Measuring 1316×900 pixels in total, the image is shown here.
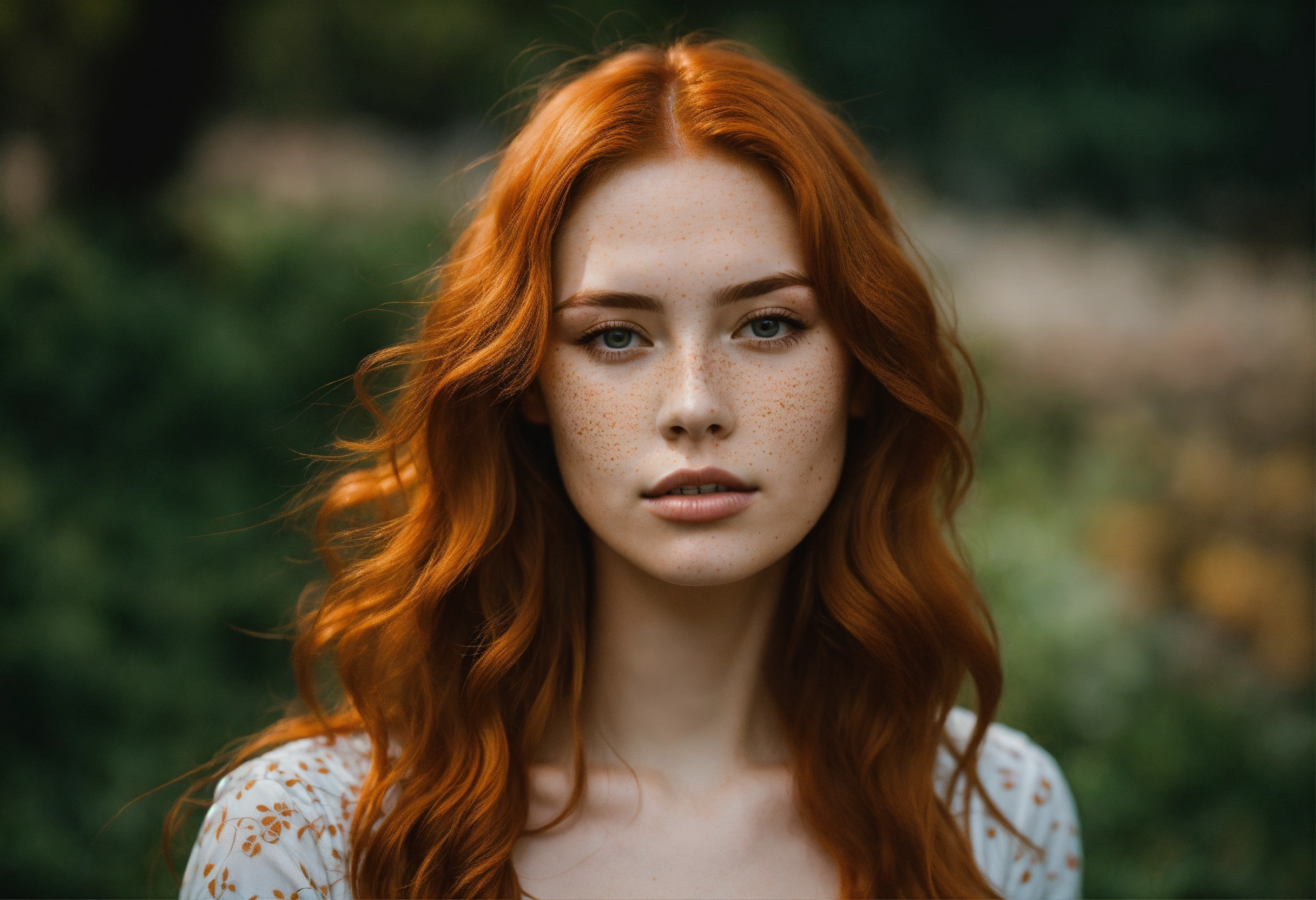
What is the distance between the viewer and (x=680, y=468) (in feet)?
4.89

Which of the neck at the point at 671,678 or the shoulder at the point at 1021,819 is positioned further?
the shoulder at the point at 1021,819

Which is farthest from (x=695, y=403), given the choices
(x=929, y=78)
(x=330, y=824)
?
(x=929, y=78)

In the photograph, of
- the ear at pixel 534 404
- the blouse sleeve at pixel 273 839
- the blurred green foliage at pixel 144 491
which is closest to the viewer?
the blouse sleeve at pixel 273 839

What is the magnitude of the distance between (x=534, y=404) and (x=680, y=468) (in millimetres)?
323

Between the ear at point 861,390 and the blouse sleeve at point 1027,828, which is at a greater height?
the ear at point 861,390

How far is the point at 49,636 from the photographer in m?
3.00

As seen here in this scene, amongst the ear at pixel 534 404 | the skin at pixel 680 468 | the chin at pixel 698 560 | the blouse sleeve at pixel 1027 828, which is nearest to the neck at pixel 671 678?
the skin at pixel 680 468

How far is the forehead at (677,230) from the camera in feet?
4.91

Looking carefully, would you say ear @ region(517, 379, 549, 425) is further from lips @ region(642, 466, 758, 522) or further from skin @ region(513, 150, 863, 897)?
lips @ region(642, 466, 758, 522)

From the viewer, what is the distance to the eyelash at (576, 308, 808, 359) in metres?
1.53

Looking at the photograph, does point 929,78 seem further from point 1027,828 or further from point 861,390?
point 1027,828

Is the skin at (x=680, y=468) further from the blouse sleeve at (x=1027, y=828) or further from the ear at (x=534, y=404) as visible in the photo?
the blouse sleeve at (x=1027, y=828)

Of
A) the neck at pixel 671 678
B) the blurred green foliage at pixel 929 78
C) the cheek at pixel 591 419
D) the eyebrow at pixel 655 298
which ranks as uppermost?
the blurred green foliage at pixel 929 78

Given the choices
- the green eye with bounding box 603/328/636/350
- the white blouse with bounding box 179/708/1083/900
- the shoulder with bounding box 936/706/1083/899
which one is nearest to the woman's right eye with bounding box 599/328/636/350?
the green eye with bounding box 603/328/636/350
